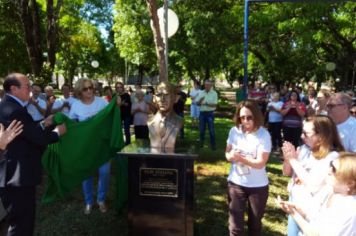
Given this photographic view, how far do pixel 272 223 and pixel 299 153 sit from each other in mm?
2355

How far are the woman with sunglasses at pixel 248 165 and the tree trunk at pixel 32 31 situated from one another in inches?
472

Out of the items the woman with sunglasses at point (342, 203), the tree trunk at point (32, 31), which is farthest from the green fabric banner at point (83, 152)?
the tree trunk at point (32, 31)

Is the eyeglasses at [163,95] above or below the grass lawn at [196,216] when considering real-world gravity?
above

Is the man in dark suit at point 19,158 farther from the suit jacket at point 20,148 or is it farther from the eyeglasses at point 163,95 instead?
the eyeglasses at point 163,95

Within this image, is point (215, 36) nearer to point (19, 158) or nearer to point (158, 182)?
point (158, 182)

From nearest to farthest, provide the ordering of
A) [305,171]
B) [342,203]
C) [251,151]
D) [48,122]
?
[342,203] < [305,171] < [251,151] < [48,122]

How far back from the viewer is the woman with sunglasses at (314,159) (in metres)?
3.54

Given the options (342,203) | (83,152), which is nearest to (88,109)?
(83,152)

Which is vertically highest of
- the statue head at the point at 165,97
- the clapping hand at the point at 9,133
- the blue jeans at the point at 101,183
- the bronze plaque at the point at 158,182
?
the statue head at the point at 165,97

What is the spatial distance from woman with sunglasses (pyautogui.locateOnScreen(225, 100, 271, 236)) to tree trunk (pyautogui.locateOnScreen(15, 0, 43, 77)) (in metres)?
12.0

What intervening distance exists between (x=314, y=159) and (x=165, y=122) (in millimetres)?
2055

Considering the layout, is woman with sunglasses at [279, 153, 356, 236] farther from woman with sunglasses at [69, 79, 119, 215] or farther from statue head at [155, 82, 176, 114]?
woman with sunglasses at [69, 79, 119, 215]

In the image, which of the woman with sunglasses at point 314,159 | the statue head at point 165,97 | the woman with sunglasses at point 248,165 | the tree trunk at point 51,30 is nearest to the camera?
the woman with sunglasses at point 314,159

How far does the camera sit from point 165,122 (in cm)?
515
